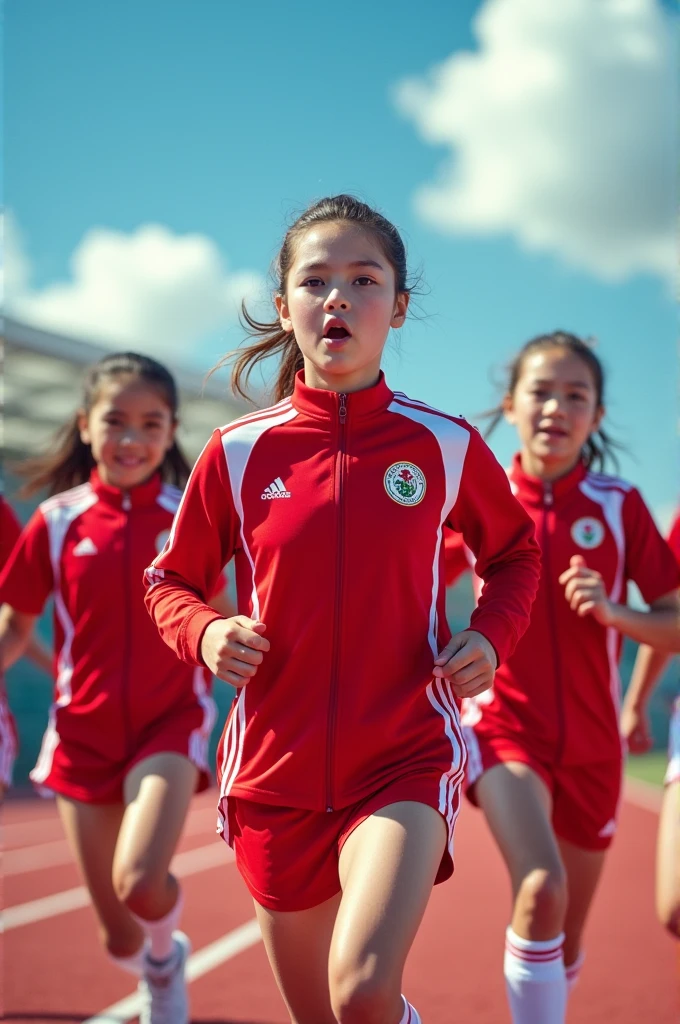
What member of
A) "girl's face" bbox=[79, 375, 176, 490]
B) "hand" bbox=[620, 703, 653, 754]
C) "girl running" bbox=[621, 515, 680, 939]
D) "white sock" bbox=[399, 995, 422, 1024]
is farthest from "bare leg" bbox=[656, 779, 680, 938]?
"girl's face" bbox=[79, 375, 176, 490]

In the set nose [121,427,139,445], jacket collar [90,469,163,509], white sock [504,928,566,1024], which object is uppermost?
nose [121,427,139,445]

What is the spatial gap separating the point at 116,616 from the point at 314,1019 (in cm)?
192

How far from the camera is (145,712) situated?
4137mm

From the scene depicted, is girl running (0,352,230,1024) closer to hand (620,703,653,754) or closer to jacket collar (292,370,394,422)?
jacket collar (292,370,394,422)

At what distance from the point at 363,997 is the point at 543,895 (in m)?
1.28

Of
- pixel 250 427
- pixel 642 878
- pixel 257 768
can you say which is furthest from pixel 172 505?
pixel 642 878

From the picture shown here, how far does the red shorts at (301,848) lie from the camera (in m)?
2.55

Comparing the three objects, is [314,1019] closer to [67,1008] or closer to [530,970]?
[530,970]

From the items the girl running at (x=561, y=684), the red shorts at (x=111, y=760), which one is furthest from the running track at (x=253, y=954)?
the girl running at (x=561, y=684)

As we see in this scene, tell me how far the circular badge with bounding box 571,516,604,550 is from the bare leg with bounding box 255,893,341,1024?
73.8 inches

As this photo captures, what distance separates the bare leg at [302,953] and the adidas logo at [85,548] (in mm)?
2005

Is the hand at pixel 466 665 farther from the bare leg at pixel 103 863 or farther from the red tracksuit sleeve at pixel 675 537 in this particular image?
the bare leg at pixel 103 863

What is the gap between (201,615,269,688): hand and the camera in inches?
98.4

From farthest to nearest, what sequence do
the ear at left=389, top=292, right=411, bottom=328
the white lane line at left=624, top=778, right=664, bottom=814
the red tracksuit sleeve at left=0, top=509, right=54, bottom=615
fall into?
the white lane line at left=624, top=778, right=664, bottom=814
the red tracksuit sleeve at left=0, top=509, right=54, bottom=615
the ear at left=389, top=292, right=411, bottom=328
